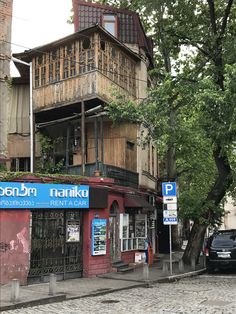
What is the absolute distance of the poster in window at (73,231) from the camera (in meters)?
16.9

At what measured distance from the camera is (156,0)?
2033cm

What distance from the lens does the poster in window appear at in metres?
16.9

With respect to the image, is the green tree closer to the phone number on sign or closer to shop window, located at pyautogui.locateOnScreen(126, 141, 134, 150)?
shop window, located at pyautogui.locateOnScreen(126, 141, 134, 150)

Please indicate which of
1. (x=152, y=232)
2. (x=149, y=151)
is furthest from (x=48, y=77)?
(x=152, y=232)

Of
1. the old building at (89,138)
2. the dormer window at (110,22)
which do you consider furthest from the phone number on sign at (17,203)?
the dormer window at (110,22)

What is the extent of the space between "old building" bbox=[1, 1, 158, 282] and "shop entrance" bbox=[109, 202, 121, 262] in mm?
42

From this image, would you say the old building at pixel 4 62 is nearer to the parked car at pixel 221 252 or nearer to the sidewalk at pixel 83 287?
the sidewalk at pixel 83 287

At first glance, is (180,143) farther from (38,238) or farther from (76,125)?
(38,238)

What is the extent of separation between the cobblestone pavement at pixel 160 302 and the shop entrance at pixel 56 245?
3053 millimetres

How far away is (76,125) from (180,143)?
5695mm

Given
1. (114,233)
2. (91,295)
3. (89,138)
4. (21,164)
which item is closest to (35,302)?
(91,295)

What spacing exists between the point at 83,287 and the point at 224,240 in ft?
26.3

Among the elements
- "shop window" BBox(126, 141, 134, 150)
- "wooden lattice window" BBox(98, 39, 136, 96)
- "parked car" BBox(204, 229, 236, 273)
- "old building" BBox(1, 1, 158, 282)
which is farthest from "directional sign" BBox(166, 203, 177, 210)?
"wooden lattice window" BBox(98, 39, 136, 96)

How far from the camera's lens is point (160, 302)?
465 inches
